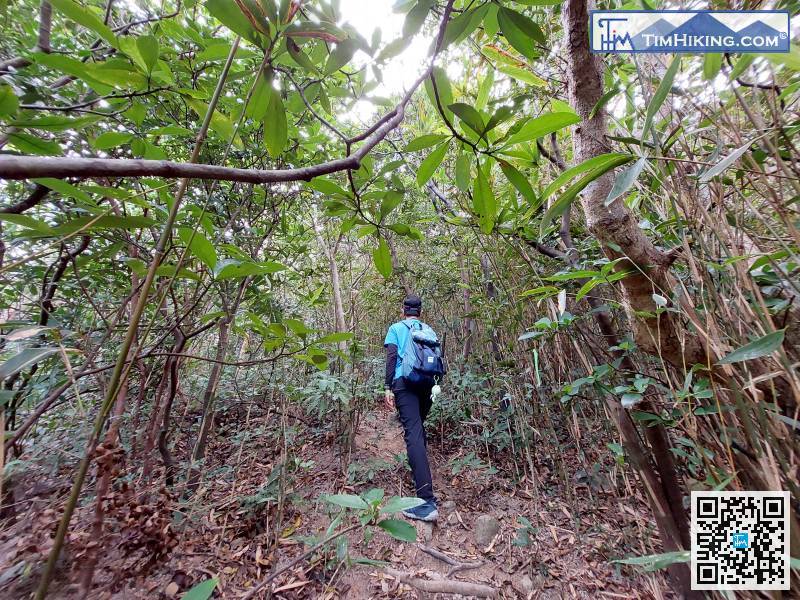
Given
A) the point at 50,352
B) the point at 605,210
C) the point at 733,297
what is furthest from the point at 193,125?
the point at 733,297

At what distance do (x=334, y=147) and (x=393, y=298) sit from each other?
5.72 feet

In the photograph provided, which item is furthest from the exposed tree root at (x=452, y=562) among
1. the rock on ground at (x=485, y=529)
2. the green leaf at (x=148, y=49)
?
the green leaf at (x=148, y=49)

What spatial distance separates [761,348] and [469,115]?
565 millimetres

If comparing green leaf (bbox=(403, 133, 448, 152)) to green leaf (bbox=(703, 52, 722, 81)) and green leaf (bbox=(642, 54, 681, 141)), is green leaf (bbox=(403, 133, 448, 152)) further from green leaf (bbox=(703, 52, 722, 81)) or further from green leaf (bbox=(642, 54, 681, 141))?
green leaf (bbox=(703, 52, 722, 81))

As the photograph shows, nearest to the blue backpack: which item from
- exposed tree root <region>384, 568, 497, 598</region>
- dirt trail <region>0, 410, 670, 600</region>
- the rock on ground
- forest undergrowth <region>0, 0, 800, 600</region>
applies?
forest undergrowth <region>0, 0, 800, 600</region>

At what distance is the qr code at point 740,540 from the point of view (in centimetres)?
51

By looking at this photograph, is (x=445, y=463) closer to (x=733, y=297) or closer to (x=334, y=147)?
(x=733, y=297)

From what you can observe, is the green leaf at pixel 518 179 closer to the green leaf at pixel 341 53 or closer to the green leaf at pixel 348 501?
the green leaf at pixel 341 53

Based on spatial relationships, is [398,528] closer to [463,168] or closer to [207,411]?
[463,168]

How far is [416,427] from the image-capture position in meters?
1.85

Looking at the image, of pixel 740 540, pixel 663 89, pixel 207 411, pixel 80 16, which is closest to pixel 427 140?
pixel 663 89

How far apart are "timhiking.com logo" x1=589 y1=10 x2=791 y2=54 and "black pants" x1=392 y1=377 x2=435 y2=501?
1.73 meters

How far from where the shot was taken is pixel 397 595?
1232 millimetres

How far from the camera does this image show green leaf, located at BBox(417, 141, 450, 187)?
0.58m
